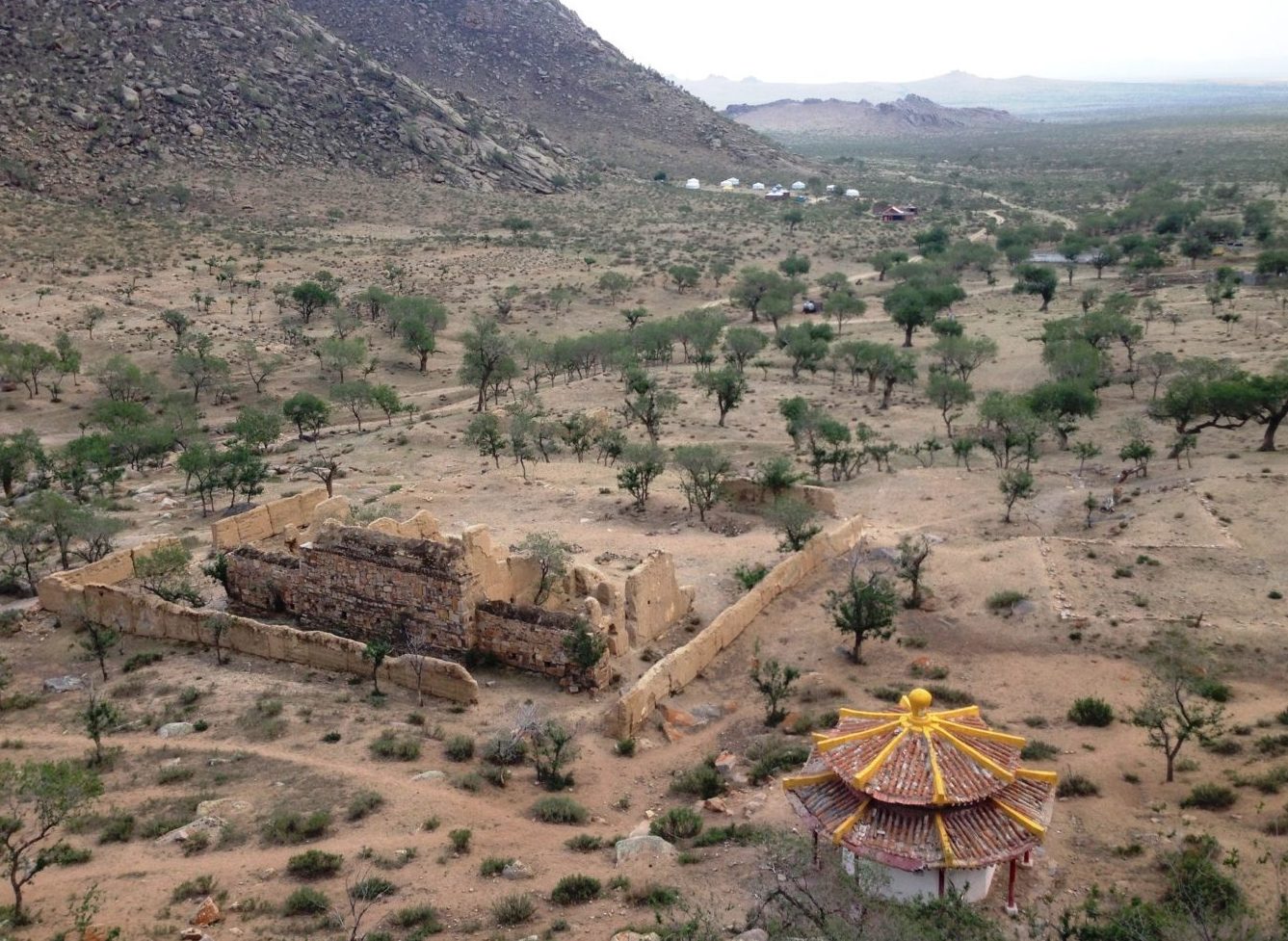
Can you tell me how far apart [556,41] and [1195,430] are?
12131 cm

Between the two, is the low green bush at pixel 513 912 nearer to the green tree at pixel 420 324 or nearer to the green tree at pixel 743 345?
the green tree at pixel 743 345

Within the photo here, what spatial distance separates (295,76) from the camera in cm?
9675

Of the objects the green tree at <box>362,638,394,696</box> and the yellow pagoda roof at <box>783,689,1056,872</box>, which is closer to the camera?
the yellow pagoda roof at <box>783,689,1056,872</box>

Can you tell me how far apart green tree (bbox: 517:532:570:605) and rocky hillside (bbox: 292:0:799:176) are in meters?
107

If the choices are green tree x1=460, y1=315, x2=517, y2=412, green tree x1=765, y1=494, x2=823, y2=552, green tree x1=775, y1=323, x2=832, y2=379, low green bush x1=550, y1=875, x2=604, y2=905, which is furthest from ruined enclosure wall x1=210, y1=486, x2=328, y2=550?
green tree x1=775, y1=323, x2=832, y2=379

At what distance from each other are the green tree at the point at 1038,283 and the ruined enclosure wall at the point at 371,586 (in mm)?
51069

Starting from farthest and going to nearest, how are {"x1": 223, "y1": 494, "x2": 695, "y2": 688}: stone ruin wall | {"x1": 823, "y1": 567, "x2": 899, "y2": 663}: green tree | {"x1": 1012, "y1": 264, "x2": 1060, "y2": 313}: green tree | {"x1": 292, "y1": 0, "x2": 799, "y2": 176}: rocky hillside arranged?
1. {"x1": 292, "y1": 0, "x2": 799, "y2": 176}: rocky hillside
2. {"x1": 1012, "y1": 264, "x2": 1060, "y2": 313}: green tree
3. {"x1": 823, "y1": 567, "x2": 899, "y2": 663}: green tree
4. {"x1": 223, "y1": 494, "x2": 695, "y2": 688}: stone ruin wall

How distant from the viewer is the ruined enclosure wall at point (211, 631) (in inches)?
782

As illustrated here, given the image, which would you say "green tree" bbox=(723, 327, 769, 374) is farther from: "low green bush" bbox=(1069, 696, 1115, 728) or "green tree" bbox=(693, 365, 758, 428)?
"low green bush" bbox=(1069, 696, 1115, 728)

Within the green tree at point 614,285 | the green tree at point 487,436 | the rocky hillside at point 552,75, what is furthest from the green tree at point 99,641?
the rocky hillside at point 552,75

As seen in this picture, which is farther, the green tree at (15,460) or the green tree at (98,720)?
the green tree at (15,460)

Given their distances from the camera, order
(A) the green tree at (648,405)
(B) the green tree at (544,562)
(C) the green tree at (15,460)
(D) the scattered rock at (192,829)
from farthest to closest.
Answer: (A) the green tree at (648,405) → (C) the green tree at (15,460) → (B) the green tree at (544,562) → (D) the scattered rock at (192,829)

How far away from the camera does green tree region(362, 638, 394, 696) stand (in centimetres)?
1989

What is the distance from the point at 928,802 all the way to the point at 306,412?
34.0 m
